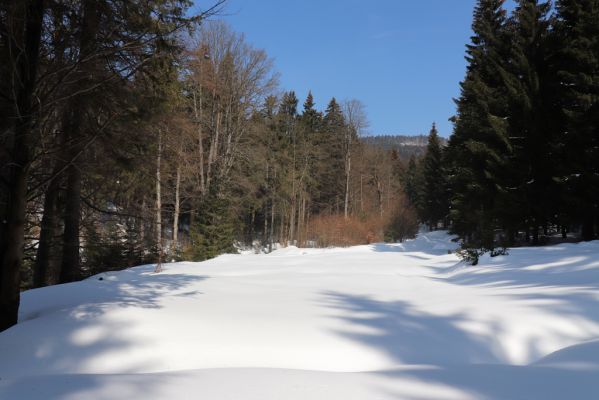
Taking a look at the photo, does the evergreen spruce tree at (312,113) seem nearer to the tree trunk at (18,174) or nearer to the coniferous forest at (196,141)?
the coniferous forest at (196,141)

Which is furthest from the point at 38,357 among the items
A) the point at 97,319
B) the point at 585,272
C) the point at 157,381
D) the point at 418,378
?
the point at 585,272

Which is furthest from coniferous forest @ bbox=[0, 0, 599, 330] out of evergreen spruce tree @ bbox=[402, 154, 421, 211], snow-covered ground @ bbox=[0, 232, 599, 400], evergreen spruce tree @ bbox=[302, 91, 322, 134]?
evergreen spruce tree @ bbox=[402, 154, 421, 211]

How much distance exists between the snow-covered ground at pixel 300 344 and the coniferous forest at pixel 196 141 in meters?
1.22

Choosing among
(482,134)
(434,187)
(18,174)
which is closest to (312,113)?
(434,187)

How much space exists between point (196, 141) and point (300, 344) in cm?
1851

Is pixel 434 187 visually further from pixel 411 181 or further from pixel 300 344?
pixel 300 344

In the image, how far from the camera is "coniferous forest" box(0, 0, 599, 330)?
4562mm

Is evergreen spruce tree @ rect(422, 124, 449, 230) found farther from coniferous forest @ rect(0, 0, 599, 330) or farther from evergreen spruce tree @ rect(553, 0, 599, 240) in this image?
evergreen spruce tree @ rect(553, 0, 599, 240)

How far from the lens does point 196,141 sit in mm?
20875

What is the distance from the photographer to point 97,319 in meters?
4.31

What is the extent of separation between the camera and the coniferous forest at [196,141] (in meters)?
4.56

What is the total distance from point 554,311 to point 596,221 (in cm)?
1473

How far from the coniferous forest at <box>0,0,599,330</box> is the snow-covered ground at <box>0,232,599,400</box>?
1.22 meters

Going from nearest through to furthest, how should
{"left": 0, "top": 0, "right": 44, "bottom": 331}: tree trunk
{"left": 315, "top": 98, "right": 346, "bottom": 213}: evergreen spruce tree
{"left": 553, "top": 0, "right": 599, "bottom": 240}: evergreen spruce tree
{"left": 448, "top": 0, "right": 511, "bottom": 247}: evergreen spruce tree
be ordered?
1. {"left": 0, "top": 0, "right": 44, "bottom": 331}: tree trunk
2. {"left": 553, "top": 0, "right": 599, "bottom": 240}: evergreen spruce tree
3. {"left": 448, "top": 0, "right": 511, "bottom": 247}: evergreen spruce tree
4. {"left": 315, "top": 98, "right": 346, "bottom": 213}: evergreen spruce tree
